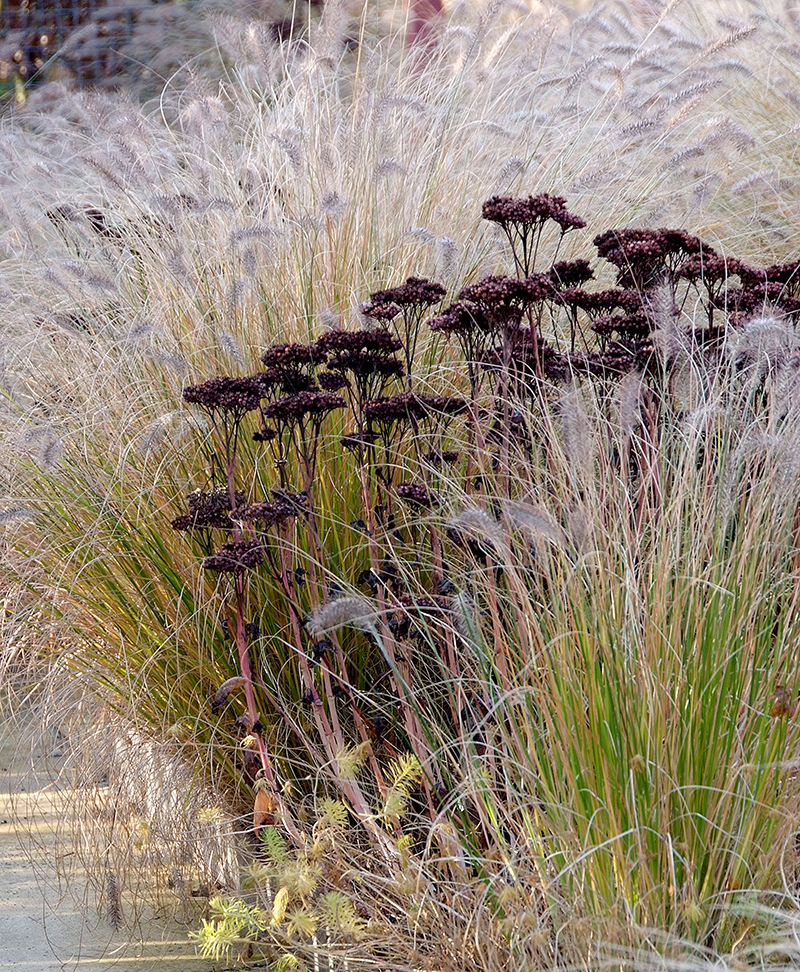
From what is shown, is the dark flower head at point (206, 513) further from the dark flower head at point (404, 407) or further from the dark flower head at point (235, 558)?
the dark flower head at point (404, 407)

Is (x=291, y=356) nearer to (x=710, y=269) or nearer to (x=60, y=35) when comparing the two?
(x=710, y=269)

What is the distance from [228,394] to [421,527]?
0.56 metres

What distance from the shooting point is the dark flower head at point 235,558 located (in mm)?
2209

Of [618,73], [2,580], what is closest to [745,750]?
[2,580]

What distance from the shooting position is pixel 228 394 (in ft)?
7.59

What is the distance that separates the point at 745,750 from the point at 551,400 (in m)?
0.89

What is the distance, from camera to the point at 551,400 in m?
2.49

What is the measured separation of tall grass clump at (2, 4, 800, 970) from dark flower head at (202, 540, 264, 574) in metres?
0.01

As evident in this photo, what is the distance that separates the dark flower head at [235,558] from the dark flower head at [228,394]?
0.26m

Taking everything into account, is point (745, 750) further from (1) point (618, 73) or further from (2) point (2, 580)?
(1) point (618, 73)

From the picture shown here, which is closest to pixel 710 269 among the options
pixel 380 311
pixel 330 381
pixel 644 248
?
pixel 644 248

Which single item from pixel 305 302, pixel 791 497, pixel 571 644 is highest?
pixel 305 302

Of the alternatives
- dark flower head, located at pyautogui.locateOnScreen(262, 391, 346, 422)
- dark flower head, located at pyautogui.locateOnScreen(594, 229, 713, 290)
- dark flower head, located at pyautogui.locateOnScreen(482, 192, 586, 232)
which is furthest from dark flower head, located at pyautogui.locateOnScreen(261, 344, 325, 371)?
dark flower head, located at pyautogui.locateOnScreen(594, 229, 713, 290)

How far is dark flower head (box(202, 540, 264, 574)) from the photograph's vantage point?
87.0 inches
